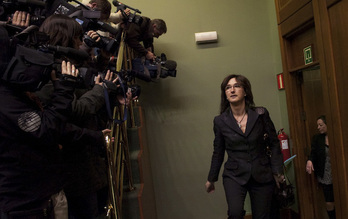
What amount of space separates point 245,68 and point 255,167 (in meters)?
1.99

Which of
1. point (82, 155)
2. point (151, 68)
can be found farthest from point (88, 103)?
point (151, 68)

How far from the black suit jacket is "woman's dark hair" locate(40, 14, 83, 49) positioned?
136 cm

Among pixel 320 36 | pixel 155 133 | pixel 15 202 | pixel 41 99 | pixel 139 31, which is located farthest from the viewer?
pixel 155 133

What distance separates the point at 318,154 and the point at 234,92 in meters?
1.18

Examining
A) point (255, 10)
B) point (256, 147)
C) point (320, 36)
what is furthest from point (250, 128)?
point (255, 10)

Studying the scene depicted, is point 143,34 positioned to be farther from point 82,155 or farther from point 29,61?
point 29,61

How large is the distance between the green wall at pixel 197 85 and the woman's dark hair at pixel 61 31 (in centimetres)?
244

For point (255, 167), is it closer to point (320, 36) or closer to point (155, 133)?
point (320, 36)

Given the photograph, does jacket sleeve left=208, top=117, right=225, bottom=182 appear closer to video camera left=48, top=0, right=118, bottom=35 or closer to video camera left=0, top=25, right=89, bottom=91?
video camera left=48, top=0, right=118, bottom=35

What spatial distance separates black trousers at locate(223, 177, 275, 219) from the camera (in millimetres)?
2281

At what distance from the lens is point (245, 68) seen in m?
4.01

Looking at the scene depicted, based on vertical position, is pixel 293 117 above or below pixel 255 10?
below

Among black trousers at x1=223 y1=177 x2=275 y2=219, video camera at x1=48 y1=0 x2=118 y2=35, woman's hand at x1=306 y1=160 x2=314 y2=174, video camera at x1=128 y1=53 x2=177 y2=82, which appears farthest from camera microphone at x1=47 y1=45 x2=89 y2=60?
woman's hand at x1=306 y1=160 x2=314 y2=174

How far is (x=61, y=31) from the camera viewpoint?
1506 millimetres
